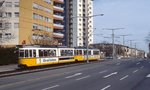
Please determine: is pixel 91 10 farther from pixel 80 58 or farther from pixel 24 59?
pixel 24 59

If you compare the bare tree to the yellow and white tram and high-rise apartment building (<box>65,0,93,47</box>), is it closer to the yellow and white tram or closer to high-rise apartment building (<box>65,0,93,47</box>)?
the yellow and white tram

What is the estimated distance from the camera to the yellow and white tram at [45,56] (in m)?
44.3

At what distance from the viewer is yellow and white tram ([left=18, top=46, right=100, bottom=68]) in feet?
145

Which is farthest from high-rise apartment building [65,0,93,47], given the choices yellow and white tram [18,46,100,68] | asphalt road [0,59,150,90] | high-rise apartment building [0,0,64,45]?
asphalt road [0,59,150,90]

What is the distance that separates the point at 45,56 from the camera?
4841 cm

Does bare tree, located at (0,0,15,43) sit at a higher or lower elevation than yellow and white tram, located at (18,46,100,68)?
higher

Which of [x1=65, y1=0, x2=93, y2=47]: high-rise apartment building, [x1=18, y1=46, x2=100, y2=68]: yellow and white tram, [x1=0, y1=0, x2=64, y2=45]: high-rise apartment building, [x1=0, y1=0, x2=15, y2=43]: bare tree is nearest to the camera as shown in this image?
[x1=18, y1=46, x2=100, y2=68]: yellow and white tram

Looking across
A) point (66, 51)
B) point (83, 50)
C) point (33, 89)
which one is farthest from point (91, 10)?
point (33, 89)

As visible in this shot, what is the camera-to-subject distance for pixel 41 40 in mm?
83750

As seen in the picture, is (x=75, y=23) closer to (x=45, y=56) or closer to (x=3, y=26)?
(x=3, y=26)

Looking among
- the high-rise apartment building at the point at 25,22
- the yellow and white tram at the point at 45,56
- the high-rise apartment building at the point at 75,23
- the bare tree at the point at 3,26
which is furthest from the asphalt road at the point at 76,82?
the high-rise apartment building at the point at 75,23

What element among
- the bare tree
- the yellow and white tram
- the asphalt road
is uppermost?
the bare tree

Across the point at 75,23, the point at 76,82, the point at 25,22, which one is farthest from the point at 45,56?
the point at 75,23

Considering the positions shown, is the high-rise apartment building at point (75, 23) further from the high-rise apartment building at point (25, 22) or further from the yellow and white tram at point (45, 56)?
the yellow and white tram at point (45, 56)
